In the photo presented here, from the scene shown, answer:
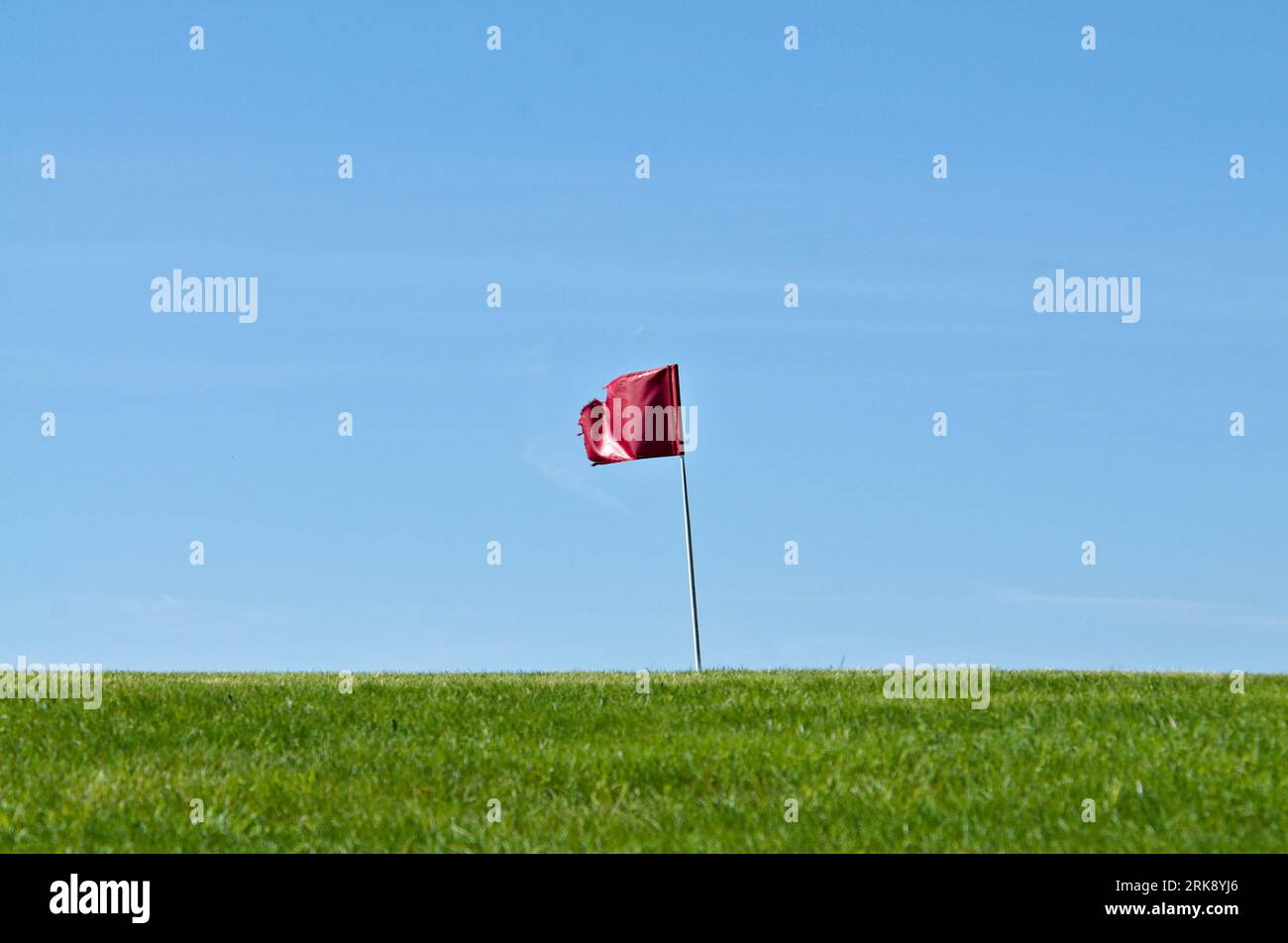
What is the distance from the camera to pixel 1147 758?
565 inches

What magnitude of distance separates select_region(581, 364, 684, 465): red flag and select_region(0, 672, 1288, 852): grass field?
19.7ft

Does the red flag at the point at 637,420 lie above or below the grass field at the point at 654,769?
above

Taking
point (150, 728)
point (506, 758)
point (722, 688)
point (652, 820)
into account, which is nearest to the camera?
point (652, 820)

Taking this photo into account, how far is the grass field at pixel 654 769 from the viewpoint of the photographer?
12633mm

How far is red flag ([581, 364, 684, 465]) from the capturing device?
2427 centimetres

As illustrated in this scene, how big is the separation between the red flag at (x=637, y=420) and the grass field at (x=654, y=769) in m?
6.00

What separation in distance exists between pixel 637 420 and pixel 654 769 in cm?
1101

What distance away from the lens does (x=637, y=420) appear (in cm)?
2470
